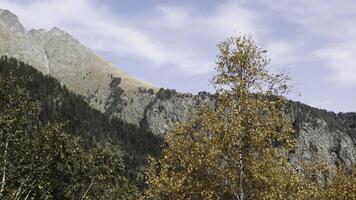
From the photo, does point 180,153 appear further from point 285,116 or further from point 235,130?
point 285,116

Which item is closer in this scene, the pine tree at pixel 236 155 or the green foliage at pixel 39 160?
the pine tree at pixel 236 155

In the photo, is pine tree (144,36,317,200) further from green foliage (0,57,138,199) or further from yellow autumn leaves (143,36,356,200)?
green foliage (0,57,138,199)

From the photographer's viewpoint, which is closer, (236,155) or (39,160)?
(236,155)

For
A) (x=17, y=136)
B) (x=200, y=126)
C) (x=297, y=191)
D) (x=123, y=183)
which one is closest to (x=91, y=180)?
(x=123, y=183)

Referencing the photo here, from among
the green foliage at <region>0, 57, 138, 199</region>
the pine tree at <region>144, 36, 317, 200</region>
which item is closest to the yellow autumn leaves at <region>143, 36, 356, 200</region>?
the pine tree at <region>144, 36, 317, 200</region>

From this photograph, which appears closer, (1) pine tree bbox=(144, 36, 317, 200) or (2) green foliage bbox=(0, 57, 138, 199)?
(1) pine tree bbox=(144, 36, 317, 200)

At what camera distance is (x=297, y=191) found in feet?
94.5

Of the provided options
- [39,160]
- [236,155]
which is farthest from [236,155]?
[39,160]

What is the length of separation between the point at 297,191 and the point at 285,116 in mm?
4981

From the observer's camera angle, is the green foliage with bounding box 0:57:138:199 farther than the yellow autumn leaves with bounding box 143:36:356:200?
Yes

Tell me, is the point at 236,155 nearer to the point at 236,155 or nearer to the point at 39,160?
the point at 236,155

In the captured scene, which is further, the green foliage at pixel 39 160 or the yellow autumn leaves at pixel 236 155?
the green foliage at pixel 39 160

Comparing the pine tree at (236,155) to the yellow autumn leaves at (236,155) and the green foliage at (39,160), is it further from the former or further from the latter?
the green foliage at (39,160)

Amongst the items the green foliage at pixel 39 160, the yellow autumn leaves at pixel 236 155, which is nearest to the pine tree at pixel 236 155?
the yellow autumn leaves at pixel 236 155
